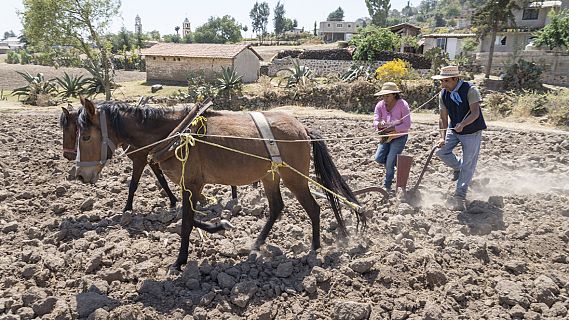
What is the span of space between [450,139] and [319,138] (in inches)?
80.2

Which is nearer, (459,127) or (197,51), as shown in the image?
(459,127)

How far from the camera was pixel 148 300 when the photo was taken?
3.51 m

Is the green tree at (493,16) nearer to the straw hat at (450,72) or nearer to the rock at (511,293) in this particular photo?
the straw hat at (450,72)

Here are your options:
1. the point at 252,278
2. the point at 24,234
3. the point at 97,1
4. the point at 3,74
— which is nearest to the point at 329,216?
the point at 252,278

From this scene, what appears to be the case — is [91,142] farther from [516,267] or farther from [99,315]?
[516,267]

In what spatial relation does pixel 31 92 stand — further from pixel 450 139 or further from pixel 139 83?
pixel 450 139

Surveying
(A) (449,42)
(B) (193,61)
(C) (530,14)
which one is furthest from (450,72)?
(A) (449,42)

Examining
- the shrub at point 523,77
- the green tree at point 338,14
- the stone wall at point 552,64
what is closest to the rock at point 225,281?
the shrub at point 523,77

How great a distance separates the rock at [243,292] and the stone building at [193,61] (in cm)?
A: 2076

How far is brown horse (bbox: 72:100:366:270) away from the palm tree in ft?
64.2

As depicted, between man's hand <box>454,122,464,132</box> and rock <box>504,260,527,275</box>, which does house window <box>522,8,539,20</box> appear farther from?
rock <box>504,260,527,275</box>

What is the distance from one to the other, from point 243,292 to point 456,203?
3.04 m

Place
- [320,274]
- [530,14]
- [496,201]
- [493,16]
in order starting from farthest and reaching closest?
[530,14]
[493,16]
[496,201]
[320,274]

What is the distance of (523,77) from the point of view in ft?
61.9
